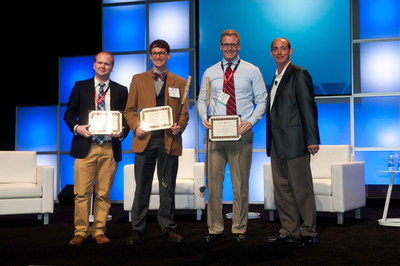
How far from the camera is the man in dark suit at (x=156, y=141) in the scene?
3504mm

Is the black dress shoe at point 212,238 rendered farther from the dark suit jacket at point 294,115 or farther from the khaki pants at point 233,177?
the dark suit jacket at point 294,115

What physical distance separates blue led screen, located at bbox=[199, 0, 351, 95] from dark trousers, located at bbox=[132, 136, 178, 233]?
3290 millimetres

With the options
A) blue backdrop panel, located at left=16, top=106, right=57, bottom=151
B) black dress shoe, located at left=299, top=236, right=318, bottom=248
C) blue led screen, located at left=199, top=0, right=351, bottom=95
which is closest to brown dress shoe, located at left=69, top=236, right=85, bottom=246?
black dress shoe, located at left=299, top=236, right=318, bottom=248

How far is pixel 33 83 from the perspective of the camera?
23.6 ft

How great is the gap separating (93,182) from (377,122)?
430cm

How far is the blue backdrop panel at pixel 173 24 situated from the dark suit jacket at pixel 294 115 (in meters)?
3.57

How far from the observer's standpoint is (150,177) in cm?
356

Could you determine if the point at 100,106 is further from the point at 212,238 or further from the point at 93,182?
the point at 212,238

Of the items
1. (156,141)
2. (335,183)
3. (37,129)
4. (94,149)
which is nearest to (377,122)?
(335,183)

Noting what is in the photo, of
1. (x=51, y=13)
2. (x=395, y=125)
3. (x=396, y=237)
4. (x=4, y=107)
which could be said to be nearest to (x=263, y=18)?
(x=395, y=125)

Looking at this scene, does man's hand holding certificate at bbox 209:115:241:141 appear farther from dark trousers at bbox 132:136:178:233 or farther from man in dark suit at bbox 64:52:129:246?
man in dark suit at bbox 64:52:129:246

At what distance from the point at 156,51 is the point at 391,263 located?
222 centimetres

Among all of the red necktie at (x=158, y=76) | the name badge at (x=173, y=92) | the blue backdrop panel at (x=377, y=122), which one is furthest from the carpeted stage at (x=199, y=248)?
the blue backdrop panel at (x=377, y=122)

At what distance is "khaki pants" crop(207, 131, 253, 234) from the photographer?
11.5 feet
